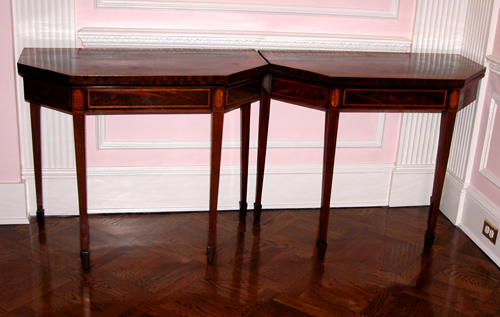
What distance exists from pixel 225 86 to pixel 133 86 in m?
0.38

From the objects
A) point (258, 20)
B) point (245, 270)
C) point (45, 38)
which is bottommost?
point (245, 270)

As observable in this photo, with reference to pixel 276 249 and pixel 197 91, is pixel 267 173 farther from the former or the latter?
pixel 197 91

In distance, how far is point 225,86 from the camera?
250 centimetres

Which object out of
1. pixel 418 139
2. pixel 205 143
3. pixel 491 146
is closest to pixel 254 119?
pixel 205 143

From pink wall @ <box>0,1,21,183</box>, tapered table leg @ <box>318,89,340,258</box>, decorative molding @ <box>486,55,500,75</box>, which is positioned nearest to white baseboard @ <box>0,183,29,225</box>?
pink wall @ <box>0,1,21,183</box>

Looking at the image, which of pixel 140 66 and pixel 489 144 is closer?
pixel 140 66

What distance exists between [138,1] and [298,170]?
4.12ft

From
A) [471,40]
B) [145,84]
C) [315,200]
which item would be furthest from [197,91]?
[471,40]

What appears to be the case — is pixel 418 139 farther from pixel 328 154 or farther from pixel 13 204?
pixel 13 204

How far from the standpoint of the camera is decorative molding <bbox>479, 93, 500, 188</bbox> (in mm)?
2966

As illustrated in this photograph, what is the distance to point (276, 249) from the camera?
295 cm

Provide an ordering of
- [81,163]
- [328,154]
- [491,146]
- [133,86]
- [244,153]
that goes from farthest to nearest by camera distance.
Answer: [244,153]
[491,146]
[328,154]
[81,163]
[133,86]

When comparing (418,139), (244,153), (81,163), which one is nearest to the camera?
(81,163)

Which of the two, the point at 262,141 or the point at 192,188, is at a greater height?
the point at 262,141
